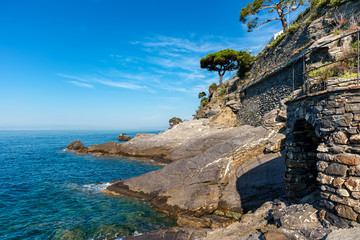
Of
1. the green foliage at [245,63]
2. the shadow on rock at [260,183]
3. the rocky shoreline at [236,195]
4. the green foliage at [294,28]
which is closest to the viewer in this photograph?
the rocky shoreline at [236,195]

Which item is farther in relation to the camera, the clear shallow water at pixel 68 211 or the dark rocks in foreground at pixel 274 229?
the clear shallow water at pixel 68 211

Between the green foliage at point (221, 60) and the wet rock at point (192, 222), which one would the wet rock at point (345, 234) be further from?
the green foliage at point (221, 60)

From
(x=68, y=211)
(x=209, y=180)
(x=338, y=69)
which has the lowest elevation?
(x=68, y=211)

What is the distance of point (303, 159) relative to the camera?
8438 mm

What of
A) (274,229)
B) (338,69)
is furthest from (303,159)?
(338,69)

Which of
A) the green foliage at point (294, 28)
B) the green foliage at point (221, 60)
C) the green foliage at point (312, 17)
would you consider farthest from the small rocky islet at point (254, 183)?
the green foliage at point (221, 60)

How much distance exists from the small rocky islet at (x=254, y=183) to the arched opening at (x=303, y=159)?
55cm

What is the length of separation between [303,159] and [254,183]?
17.0 ft

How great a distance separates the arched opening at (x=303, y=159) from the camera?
843 centimetres

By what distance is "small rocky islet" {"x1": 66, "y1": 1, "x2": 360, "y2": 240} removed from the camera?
6621 mm

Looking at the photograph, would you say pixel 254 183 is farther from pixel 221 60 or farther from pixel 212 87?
pixel 212 87

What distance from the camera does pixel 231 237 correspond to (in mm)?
7738

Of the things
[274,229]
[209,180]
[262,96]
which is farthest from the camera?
[262,96]

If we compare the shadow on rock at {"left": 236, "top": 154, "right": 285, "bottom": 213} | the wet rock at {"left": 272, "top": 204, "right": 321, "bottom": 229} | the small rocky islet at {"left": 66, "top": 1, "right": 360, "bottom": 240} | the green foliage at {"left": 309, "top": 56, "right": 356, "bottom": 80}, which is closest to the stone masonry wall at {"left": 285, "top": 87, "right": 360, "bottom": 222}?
the small rocky islet at {"left": 66, "top": 1, "right": 360, "bottom": 240}
